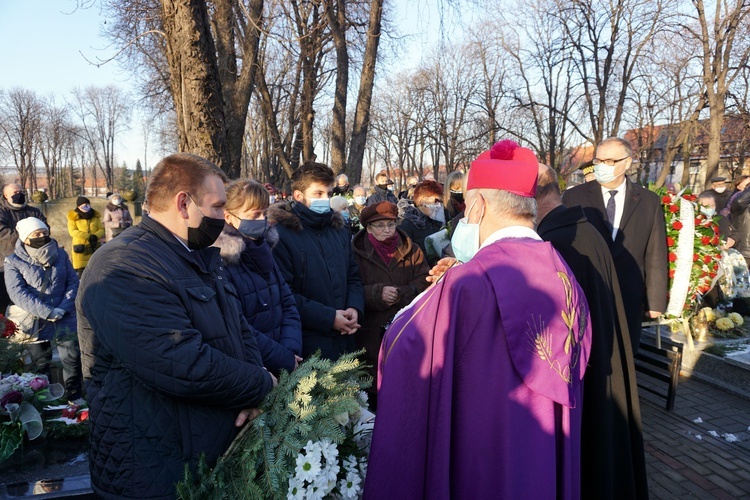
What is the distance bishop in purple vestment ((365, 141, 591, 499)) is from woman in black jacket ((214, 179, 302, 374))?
133cm

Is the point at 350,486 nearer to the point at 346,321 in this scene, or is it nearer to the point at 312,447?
the point at 312,447

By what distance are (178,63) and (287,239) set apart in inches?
77.9

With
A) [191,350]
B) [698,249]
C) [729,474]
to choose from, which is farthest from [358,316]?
[698,249]

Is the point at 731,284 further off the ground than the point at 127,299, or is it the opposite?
the point at 127,299

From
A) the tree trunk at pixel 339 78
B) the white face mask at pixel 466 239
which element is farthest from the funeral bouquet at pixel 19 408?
the tree trunk at pixel 339 78

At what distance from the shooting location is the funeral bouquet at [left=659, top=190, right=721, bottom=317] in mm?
4965

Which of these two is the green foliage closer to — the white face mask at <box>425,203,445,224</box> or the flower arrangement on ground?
the white face mask at <box>425,203,445,224</box>

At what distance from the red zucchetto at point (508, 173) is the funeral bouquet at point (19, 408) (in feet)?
8.91

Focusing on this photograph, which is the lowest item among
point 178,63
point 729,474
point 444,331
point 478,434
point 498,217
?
point 729,474

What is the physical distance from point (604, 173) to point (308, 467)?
3.58 meters

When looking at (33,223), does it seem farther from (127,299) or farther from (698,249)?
(698,249)

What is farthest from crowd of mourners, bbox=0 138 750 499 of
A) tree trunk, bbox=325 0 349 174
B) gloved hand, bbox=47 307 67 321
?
tree trunk, bbox=325 0 349 174

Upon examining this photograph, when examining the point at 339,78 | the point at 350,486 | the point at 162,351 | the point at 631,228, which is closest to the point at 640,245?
the point at 631,228

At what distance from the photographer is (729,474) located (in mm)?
4125
